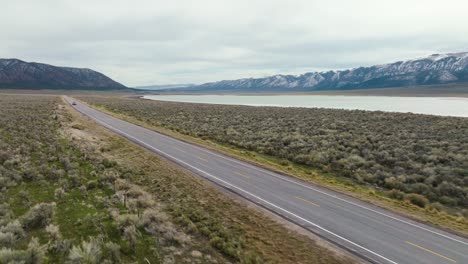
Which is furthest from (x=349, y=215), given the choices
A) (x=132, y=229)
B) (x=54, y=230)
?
(x=54, y=230)

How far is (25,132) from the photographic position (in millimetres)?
28562

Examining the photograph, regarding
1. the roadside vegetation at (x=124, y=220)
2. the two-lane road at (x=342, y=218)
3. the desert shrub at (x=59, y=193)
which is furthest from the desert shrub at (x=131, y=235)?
the two-lane road at (x=342, y=218)

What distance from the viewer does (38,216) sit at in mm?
11336

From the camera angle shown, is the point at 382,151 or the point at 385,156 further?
the point at 382,151

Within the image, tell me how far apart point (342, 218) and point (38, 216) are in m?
12.6

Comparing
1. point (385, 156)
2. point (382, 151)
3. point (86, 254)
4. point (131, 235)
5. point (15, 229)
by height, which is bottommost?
point (385, 156)

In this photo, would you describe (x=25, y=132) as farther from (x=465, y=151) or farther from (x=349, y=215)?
(x=465, y=151)

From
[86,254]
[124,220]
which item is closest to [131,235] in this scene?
[124,220]

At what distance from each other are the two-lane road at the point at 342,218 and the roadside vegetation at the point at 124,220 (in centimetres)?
129

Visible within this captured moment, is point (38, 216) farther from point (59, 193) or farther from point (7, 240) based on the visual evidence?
point (59, 193)

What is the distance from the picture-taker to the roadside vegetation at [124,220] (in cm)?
988

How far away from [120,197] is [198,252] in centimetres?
566

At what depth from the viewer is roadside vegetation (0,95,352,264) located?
9.88m

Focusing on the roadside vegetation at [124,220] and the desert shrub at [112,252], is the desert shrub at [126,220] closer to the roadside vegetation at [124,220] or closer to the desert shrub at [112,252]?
the roadside vegetation at [124,220]
